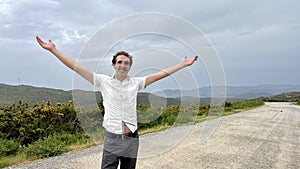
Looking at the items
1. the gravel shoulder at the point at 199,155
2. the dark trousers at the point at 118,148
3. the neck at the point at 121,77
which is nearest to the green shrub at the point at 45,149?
the gravel shoulder at the point at 199,155

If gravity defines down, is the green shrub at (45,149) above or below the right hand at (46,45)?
below

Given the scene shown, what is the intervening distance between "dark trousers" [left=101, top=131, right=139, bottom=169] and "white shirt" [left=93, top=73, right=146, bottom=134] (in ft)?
0.19

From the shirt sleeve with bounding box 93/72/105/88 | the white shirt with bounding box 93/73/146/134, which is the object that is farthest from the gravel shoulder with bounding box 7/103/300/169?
the shirt sleeve with bounding box 93/72/105/88

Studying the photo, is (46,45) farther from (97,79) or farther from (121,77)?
(121,77)

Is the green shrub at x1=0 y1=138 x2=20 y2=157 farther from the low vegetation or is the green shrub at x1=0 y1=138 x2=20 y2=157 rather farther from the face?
the face

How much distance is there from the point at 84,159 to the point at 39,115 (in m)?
3.70

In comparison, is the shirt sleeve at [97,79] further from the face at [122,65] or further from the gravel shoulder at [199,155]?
the gravel shoulder at [199,155]

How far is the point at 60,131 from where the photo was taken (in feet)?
31.0

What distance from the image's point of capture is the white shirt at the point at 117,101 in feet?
8.18

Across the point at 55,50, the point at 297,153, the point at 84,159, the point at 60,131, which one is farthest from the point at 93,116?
the point at 60,131

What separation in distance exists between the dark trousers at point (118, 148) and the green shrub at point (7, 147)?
5.31 m

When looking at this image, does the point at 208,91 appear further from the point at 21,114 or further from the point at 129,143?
the point at 21,114

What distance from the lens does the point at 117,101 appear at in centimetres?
250

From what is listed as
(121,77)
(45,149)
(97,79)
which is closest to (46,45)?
(97,79)
